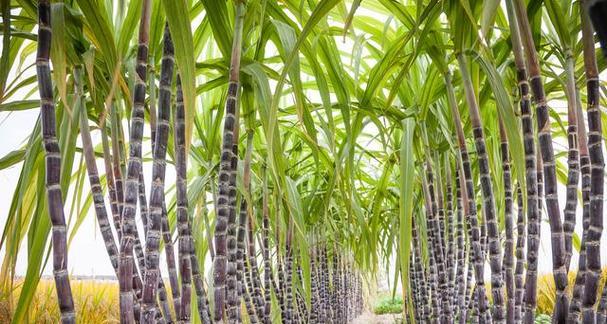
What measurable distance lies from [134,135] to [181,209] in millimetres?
147

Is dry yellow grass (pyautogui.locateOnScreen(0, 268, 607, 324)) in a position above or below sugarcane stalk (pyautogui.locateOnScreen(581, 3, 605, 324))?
below

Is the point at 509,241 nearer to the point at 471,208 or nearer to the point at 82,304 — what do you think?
the point at 471,208

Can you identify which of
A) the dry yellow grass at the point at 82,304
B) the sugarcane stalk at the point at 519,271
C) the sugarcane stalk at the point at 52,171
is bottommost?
the dry yellow grass at the point at 82,304

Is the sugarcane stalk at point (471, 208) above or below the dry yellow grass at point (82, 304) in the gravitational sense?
above

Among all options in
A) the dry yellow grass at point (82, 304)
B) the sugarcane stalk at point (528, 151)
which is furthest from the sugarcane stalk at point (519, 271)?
the dry yellow grass at point (82, 304)

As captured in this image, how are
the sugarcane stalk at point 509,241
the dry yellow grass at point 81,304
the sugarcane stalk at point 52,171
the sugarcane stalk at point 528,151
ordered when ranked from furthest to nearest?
1. the dry yellow grass at point 81,304
2. the sugarcane stalk at point 509,241
3. the sugarcane stalk at point 528,151
4. the sugarcane stalk at point 52,171

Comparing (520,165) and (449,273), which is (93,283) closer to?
(449,273)

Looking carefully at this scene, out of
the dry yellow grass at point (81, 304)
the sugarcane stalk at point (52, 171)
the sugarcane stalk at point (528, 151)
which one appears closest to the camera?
the sugarcane stalk at point (52, 171)

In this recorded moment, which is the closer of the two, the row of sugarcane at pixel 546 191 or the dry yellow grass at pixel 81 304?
the row of sugarcane at pixel 546 191

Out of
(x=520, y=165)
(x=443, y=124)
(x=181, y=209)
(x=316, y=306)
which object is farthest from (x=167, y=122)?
(x=316, y=306)

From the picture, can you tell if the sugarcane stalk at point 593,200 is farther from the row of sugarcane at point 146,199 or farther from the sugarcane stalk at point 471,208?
the row of sugarcane at point 146,199

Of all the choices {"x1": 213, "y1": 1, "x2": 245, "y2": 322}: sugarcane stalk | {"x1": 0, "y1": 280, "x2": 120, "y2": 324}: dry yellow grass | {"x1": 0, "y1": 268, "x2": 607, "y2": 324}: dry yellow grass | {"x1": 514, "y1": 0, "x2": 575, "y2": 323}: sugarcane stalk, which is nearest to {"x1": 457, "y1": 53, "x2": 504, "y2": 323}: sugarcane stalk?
{"x1": 514, "y1": 0, "x2": 575, "y2": 323}: sugarcane stalk

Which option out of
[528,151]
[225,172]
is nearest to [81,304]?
[225,172]

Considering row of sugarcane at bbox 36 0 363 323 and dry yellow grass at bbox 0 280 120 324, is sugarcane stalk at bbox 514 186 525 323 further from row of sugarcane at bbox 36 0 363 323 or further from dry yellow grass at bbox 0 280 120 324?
dry yellow grass at bbox 0 280 120 324
